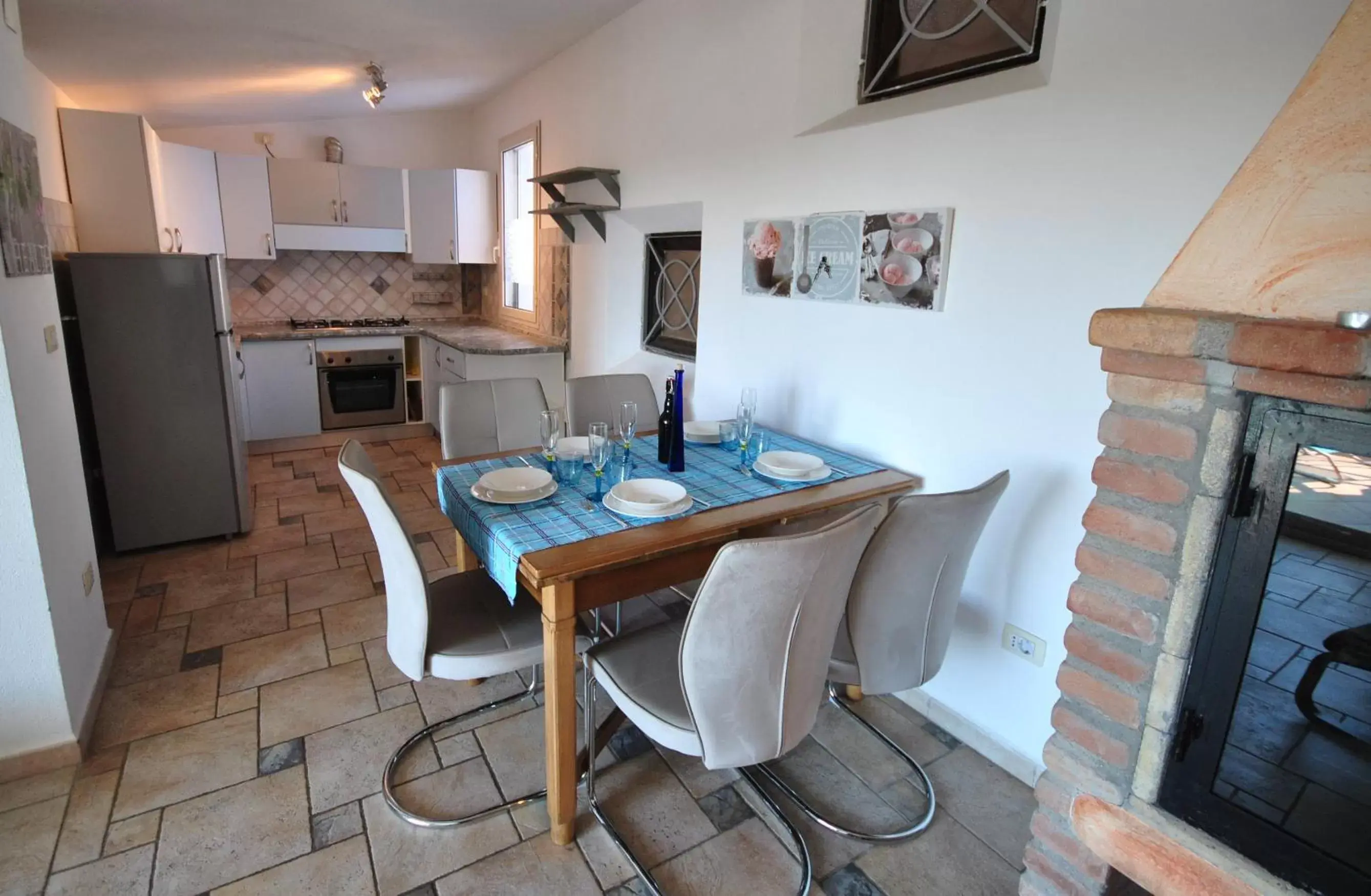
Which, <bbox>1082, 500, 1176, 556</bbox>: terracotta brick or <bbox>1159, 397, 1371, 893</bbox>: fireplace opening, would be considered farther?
<bbox>1082, 500, 1176, 556</bbox>: terracotta brick

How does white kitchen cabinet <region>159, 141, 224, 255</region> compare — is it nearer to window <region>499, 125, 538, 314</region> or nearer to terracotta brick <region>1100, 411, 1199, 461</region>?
window <region>499, 125, 538, 314</region>

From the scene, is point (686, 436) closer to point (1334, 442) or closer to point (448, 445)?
point (448, 445)

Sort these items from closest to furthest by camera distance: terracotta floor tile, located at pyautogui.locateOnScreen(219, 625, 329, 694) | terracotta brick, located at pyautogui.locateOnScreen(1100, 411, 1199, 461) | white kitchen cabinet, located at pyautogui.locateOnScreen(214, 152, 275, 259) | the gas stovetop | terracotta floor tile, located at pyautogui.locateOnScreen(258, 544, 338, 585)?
terracotta brick, located at pyautogui.locateOnScreen(1100, 411, 1199, 461)
terracotta floor tile, located at pyautogui.locateOnScreen(219, 625, 329, 694)
terracotta floor tile, located at pyautogui.locateOnScreen(258, 544, 338, 585)
white kitchen cabinet, located at pyautogui.locateOnScreen(214, 152, 275, 259)
the gas stovetop

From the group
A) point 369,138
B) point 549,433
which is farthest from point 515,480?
point 369,138

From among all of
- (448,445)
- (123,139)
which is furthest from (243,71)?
(448,445)

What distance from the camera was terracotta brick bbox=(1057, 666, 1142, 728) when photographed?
139 centimetres

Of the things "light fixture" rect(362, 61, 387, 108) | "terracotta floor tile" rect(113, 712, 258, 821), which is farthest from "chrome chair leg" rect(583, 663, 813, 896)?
"light fixture" rect(362, 61, 387, 108)

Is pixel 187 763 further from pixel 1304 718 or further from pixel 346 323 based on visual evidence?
pixel 346 323

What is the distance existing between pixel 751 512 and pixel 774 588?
0.57 m

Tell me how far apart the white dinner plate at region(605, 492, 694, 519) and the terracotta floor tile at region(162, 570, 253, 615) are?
1990 millimetres

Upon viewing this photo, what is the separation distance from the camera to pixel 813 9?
242 cm

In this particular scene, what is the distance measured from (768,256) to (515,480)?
55.5 inches

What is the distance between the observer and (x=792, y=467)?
2236 mm

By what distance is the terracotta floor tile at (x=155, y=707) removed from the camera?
211 centimetres
